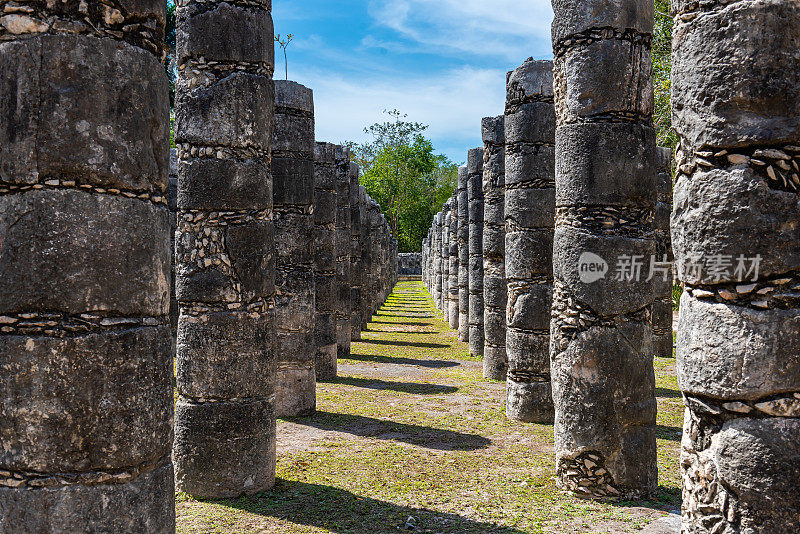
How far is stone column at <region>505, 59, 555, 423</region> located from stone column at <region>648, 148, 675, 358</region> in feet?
17.4

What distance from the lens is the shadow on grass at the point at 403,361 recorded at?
16.2 meters

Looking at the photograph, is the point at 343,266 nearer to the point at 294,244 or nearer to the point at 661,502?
the point at 294,244

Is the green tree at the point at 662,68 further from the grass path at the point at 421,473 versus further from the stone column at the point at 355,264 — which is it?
the grass path at the point at 421,473

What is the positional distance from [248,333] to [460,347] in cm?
1254

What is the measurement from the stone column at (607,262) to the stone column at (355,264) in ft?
44.2

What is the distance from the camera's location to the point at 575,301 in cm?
700

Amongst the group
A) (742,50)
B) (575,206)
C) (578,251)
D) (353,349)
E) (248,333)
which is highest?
(742,50)

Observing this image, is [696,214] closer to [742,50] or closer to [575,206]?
[742,50]

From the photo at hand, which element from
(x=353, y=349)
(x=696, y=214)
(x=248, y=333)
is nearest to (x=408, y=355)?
(x=353, y=349)

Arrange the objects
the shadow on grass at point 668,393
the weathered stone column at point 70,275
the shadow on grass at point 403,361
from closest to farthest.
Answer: the weathered stone column at point 70,275 → the shadow on grass at point 668,393 → the shadow on grass at point 403,361

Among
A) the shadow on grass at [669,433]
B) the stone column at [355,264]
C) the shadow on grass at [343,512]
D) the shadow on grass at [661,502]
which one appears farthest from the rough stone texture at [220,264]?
the stone column at [355,264]

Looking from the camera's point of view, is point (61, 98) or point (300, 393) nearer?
point (61, 98)

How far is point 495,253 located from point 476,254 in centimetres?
363

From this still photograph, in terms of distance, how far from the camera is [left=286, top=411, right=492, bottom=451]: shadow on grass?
29.7ft
